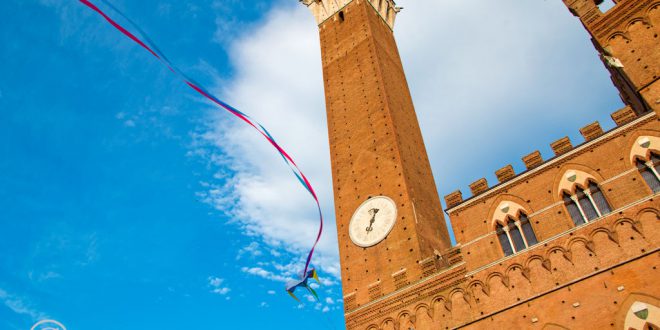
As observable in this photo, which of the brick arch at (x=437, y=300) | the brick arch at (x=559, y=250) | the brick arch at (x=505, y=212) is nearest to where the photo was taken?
the brick arch at (x=559, y=250)

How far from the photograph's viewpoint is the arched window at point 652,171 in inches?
622

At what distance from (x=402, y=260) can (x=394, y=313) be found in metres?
2.43

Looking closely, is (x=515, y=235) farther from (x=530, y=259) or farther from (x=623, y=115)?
(x=623, y=115)

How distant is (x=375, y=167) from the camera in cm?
2516

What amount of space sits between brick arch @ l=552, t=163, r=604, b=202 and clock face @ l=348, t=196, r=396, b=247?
741 cm

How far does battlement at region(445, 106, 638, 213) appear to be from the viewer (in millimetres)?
17625

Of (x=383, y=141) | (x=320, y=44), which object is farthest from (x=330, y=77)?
(x=383, y=141)

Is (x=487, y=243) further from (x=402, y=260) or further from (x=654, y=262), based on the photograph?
(x=654, y=262)

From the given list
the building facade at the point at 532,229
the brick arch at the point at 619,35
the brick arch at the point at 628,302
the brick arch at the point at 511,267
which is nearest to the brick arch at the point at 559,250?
the building facade at the point at 532,229

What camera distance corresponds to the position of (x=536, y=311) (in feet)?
52.3

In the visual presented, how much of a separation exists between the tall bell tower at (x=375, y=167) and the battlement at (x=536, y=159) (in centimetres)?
242

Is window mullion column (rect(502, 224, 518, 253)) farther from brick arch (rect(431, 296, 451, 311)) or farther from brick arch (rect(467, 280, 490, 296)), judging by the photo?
brick arch (rect(431, 296, 451, 311))

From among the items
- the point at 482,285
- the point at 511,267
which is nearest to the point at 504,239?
the point at 511,267

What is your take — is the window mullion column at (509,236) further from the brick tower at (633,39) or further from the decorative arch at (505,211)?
the brick tower at (633,39)
